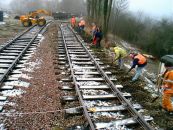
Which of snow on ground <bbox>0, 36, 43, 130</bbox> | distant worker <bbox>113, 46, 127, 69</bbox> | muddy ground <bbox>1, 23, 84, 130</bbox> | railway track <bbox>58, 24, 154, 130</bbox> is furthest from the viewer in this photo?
distant worker <bbox>113, 46, 127, 69</bbox>

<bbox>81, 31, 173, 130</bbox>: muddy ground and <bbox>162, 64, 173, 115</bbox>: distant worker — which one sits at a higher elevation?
<bbox>162, 64, 173, 115</bbox>: distant worker

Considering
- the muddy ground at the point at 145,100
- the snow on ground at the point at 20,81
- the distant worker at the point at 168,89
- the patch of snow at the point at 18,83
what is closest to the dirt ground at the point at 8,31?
the snow on ground at the point at 20,81

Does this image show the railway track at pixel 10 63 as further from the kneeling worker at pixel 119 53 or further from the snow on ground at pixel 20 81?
the kneeling worker at pixel 119 53

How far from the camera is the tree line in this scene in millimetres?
23359

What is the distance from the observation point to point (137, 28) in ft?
98.1

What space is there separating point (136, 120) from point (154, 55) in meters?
18.5

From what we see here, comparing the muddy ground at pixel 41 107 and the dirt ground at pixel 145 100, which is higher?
the muddy ground at pixel 41 107

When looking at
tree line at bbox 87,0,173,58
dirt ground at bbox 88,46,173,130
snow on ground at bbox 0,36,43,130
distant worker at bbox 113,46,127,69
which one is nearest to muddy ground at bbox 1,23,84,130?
snow on ground at bbox 0,36,43,130

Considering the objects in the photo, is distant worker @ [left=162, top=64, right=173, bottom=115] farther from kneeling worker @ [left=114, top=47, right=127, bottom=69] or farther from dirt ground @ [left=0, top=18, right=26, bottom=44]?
dirt ground @ [left=0, top=18, right=26, bottom=44]

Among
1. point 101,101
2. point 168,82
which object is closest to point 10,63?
point 101,101

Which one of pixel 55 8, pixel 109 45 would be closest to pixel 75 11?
pixel 55 8

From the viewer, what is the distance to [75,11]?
77.6 metres

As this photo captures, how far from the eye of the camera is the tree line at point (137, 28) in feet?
76.6

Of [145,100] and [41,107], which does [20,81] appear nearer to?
A: [41,107]
